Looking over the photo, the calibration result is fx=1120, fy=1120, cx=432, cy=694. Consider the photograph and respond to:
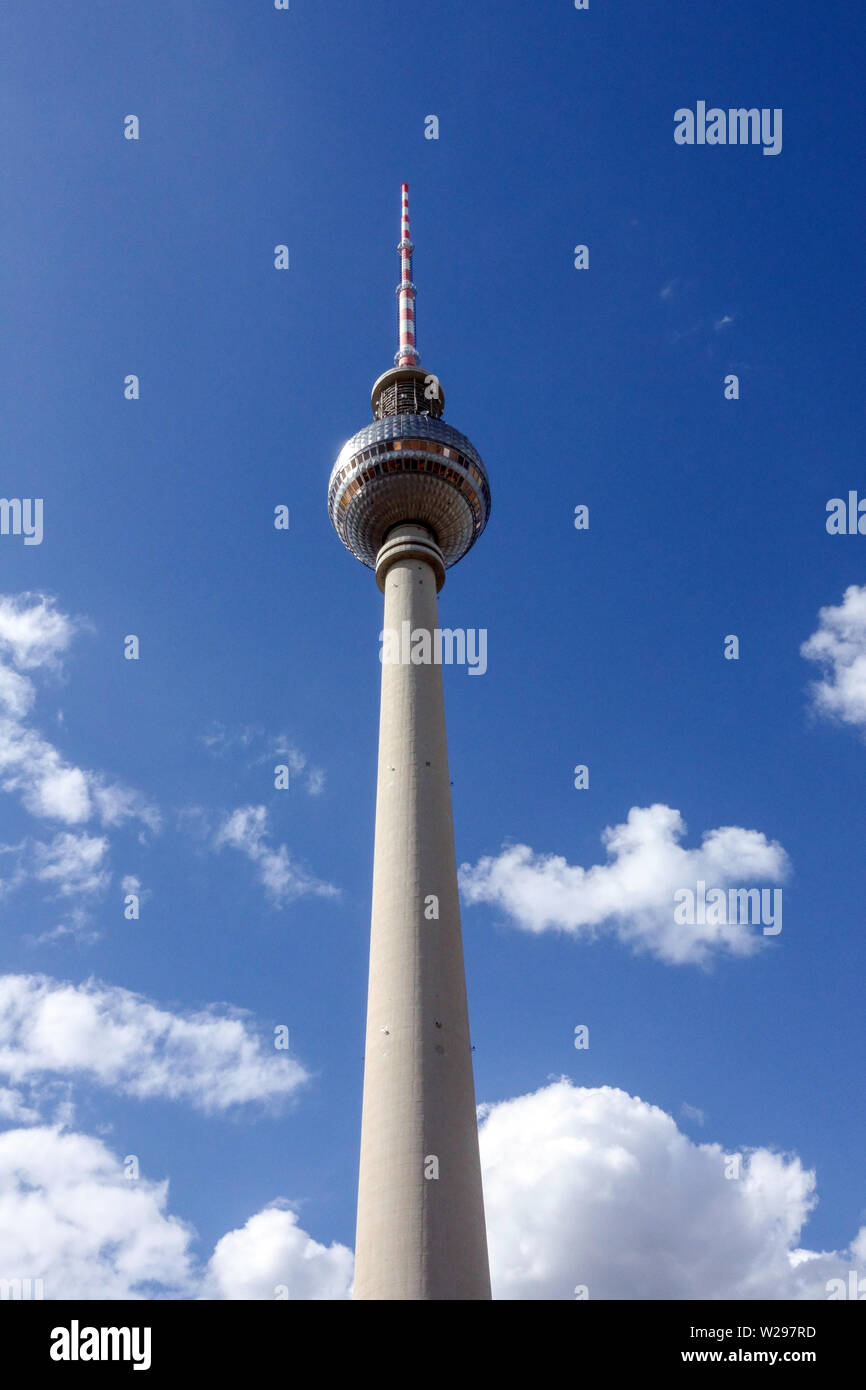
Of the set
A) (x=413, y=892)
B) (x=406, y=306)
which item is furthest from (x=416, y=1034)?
(x=406, y=306)

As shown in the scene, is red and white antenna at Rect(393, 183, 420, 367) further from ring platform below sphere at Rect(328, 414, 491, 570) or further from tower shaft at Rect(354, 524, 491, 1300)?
tower shaft at Rect(354, 524, 491, 1300)

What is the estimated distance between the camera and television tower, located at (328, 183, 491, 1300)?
5047 cm

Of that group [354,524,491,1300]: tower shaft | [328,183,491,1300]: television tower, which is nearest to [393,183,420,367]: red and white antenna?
[328,183,491,1300]: television tower

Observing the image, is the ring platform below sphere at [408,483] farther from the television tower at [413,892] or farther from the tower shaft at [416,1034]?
the tower shaft at [416,1034]

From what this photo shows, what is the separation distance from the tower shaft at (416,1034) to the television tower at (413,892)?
0.08 meters

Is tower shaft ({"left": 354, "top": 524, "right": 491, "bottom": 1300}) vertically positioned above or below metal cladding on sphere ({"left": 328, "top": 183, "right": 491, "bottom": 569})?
below

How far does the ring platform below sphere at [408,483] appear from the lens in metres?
80.0

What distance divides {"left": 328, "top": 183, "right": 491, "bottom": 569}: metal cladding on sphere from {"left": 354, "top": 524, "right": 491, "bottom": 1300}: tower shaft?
872cm

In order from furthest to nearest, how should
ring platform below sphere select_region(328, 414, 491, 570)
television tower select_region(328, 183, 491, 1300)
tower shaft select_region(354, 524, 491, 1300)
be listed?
1. ring platform below sphere select_region(328, 414, 491, 570)
2. television tower select_region(328, 183, 491, 1300)
3. tower shaft select_region(354, 524, 491, 1300)

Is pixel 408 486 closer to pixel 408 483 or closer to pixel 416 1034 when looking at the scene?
pixel 408 483

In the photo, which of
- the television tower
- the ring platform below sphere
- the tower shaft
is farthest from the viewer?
the ring platform below sphere
